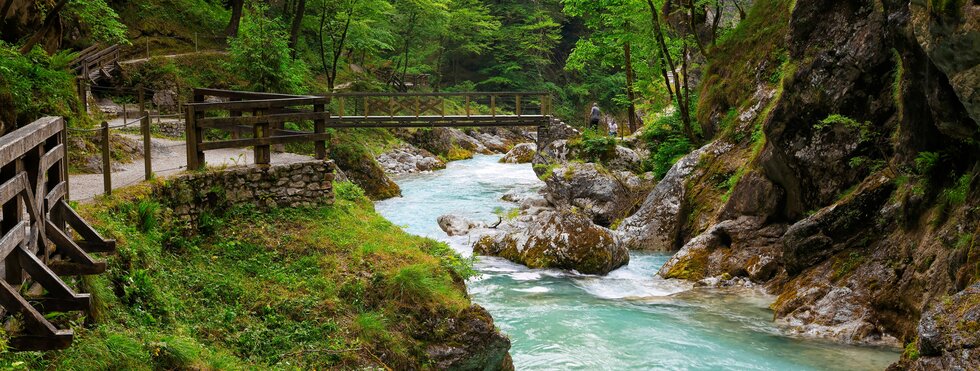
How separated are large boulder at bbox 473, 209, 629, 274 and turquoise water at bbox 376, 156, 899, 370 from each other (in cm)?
27

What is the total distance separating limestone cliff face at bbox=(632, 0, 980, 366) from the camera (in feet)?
30.3

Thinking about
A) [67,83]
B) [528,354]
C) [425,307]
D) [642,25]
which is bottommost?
[528,354]

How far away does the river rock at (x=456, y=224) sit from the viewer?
19.3 meters

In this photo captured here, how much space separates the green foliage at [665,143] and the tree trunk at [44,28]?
48.1ft

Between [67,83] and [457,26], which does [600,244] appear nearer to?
[67,83]

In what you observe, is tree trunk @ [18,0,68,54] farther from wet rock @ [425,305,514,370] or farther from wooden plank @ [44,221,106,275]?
wet rock @ [425,305,514,370]

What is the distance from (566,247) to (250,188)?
6.96 metres

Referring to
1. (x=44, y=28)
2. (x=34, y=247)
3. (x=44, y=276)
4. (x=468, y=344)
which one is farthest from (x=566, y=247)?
(x=44, y=276)

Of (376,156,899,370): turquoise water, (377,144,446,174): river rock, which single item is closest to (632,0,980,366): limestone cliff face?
(376,156,899,370): turquoise water

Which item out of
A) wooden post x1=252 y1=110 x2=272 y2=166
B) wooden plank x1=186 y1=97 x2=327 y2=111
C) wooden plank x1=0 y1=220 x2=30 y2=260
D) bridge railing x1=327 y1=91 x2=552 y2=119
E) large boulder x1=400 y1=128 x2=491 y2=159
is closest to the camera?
wooden plank x1=0 y1=220 x2=30 y2=260

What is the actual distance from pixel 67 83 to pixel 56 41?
128 inches

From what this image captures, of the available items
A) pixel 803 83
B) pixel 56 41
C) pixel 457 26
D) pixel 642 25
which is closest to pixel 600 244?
pixel 803 83

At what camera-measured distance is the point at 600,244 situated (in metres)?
15.3

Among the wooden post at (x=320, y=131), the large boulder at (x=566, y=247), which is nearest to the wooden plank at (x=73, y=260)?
the wooden post at (x=320, y=131)
